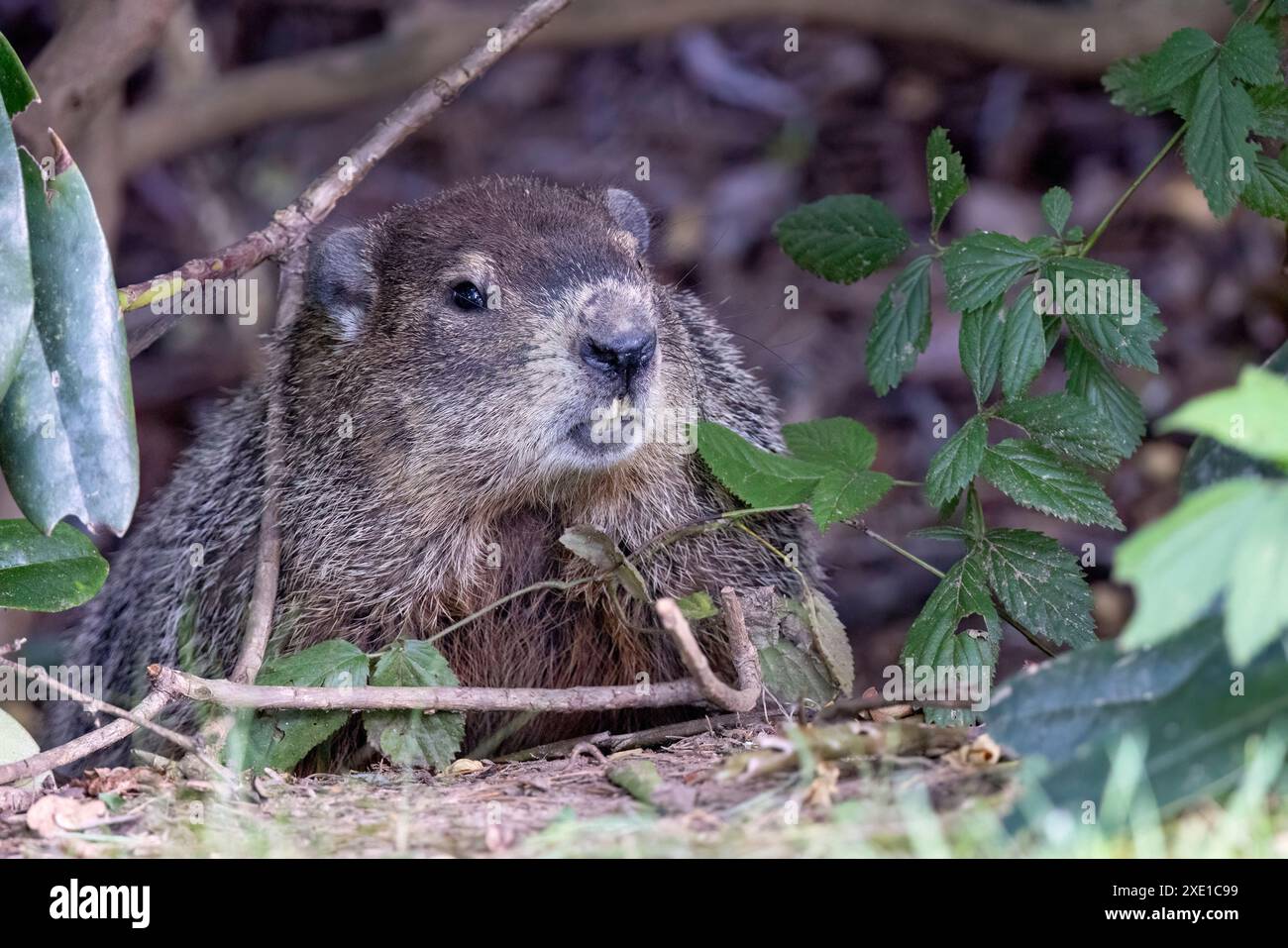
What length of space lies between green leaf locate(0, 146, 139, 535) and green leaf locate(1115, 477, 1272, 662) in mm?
2118

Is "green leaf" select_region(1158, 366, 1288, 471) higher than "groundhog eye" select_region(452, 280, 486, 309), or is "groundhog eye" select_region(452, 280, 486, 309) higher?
"groundhog eye" select_region(452, 280, 486, 309)

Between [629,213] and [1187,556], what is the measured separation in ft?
10.4

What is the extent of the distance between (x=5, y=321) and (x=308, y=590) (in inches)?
56.5

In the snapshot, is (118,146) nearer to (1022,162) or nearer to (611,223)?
(611,223)

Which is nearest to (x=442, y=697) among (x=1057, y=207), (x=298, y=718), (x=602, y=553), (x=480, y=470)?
(x=298, y=718)

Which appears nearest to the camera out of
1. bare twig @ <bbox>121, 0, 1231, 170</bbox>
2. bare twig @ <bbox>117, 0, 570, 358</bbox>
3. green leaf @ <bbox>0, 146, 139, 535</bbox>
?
green leaf @ <bbox>0, 146, 139, 535</bbox>

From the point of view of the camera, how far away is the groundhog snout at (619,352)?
3.59 m

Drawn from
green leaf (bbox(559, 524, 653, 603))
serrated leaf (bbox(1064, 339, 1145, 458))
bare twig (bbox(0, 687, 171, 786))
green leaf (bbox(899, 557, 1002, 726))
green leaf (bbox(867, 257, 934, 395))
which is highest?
green leaf (bbox(867, 257, 934, 395))

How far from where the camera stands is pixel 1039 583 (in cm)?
361

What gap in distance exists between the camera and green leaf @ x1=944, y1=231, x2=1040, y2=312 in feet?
12.0

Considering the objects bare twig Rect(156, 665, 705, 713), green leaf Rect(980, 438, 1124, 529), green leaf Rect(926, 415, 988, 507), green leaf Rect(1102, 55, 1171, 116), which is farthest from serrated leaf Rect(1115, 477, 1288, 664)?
green leaf Rect(1102, 55, 1171, 116)

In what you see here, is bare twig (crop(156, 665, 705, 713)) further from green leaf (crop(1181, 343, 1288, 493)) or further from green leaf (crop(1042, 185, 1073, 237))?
green leaf (crop(1042, 185, 1073, 237))

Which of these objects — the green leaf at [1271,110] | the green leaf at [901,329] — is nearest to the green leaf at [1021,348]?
the green leaf at [901,329]

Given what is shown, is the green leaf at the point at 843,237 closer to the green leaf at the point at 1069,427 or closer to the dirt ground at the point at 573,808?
the green leaf at the point at 1069,427
